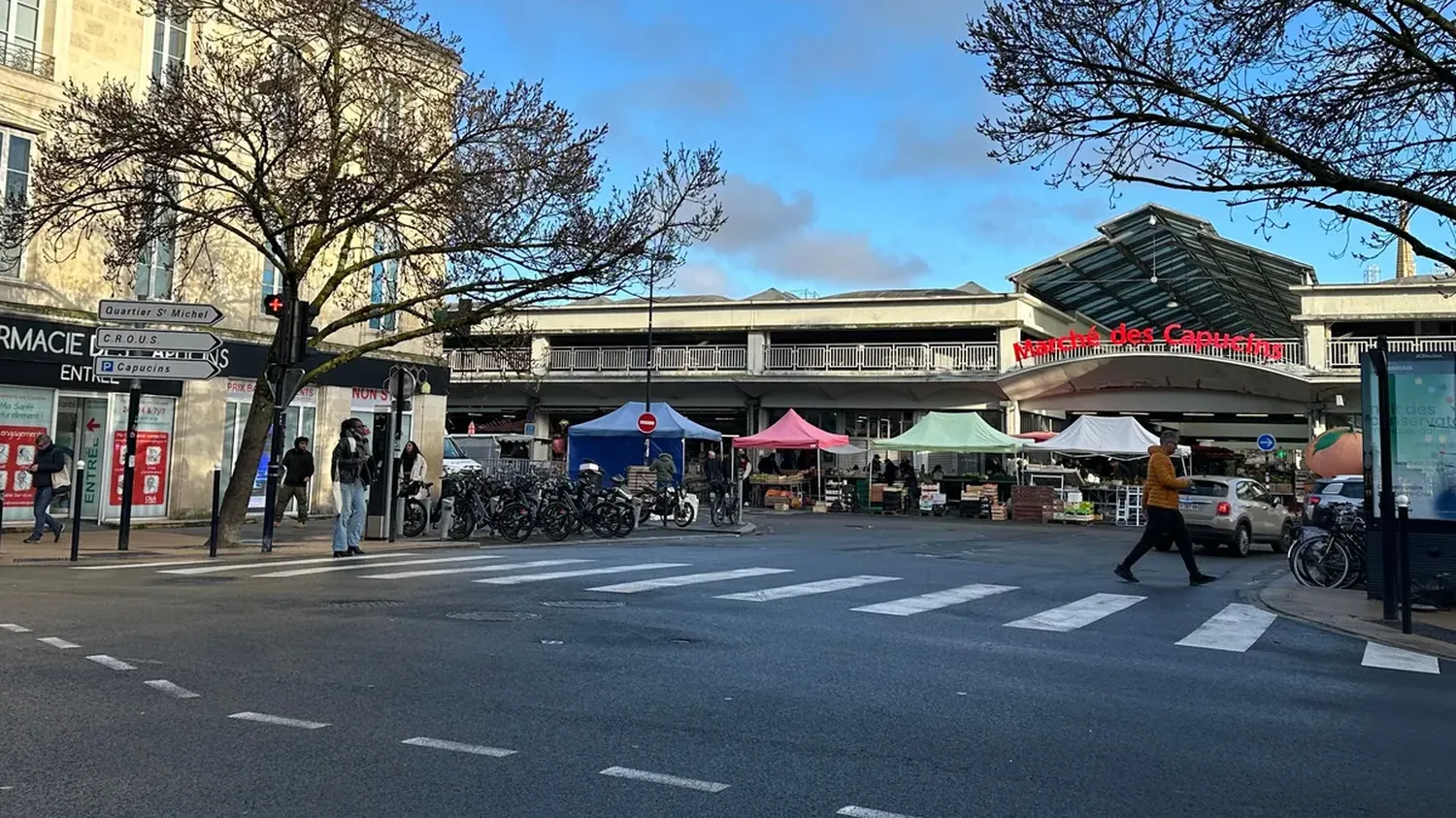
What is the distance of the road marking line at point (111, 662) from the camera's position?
6.52m

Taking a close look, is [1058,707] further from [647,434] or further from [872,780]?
[647,434]

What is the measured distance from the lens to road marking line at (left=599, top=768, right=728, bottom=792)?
4.48m

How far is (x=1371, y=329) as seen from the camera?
38.0 meters

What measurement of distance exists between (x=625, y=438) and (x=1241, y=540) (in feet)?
54.9

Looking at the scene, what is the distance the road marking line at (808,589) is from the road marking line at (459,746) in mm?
5542

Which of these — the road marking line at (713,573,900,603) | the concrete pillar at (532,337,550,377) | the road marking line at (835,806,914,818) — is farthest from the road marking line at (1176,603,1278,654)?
the concrete pillar at (532,337,550,377)

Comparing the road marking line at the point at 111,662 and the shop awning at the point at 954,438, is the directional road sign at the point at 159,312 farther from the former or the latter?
the shop awning at the point at 954,438

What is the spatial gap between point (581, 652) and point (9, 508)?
1499 centimetres

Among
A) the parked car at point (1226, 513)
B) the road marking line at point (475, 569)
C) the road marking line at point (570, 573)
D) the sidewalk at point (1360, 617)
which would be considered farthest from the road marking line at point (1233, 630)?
the parked car at point (1226, 513)

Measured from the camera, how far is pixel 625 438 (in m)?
31.5

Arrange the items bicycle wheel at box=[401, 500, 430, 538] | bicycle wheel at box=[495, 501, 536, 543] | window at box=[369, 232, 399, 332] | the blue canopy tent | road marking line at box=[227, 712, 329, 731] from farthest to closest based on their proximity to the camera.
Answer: the blue canopy tent, window at box=[369, 232, 399, 332], bicycle wheel at box=[401, 500, 430, 538], bicycle wheel at box=[495, 501, 536, 543], road marking line at box=[227, 712, 329, 731]

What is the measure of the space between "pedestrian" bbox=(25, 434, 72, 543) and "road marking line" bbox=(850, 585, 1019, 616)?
11901 millimetres

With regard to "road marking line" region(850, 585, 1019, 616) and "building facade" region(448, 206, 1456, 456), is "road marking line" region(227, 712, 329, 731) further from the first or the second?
"building facade" region(448, 206, 1456, 456)

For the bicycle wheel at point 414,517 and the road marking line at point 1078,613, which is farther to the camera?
the bicycle wheel at point 414,517
